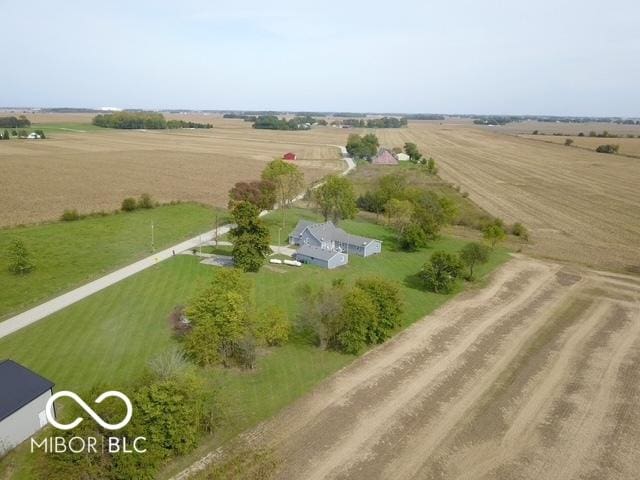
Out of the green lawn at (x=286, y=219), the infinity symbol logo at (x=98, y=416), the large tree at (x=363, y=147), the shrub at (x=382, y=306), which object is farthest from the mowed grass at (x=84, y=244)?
the large tree at (x=363, y=147)

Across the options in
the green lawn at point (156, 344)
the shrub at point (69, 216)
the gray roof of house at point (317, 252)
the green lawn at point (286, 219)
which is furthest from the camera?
the shrub at point (69, 216)

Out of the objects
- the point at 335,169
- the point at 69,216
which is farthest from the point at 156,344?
the point at 335,169

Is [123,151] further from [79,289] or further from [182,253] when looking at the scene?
[79,289]

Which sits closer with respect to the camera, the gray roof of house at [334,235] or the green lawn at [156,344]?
the green lawn at [156,344]

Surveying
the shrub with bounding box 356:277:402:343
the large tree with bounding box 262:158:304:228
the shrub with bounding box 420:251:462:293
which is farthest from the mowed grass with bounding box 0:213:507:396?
the large tree with bounding box 262:158:304:228

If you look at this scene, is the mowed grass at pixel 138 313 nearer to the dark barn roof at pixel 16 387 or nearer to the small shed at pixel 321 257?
the small shed at pixel 321 257

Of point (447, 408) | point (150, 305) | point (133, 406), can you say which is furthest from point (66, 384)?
point (447, 408)

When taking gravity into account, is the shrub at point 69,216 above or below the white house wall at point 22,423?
above

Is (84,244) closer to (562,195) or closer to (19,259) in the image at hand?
(19,259)
